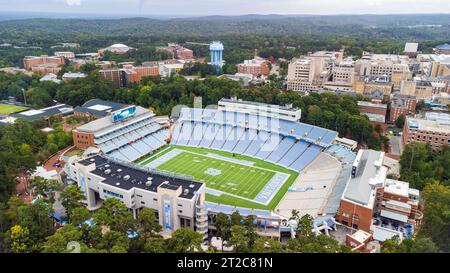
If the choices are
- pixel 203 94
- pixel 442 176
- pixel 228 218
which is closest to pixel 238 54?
pixel 203 94

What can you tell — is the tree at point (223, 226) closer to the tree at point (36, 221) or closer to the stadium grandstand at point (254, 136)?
the tree at point (36, 221)

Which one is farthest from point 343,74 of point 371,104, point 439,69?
point 439,69

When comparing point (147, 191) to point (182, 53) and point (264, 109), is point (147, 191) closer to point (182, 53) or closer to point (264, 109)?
point (264, 109)

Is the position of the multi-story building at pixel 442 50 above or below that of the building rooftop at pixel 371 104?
above

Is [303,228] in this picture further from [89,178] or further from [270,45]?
[270,45]

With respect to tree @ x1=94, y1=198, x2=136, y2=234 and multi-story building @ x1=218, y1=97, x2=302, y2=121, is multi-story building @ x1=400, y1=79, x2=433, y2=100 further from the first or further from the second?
tree @ x1=94, y1=198, x2=136, y2=234

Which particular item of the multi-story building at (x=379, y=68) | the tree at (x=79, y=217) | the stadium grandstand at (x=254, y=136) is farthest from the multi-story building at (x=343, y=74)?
the tree at (x=79, y=217)

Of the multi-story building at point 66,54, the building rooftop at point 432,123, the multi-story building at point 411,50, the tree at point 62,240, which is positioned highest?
the multi-story building at point 411,50
